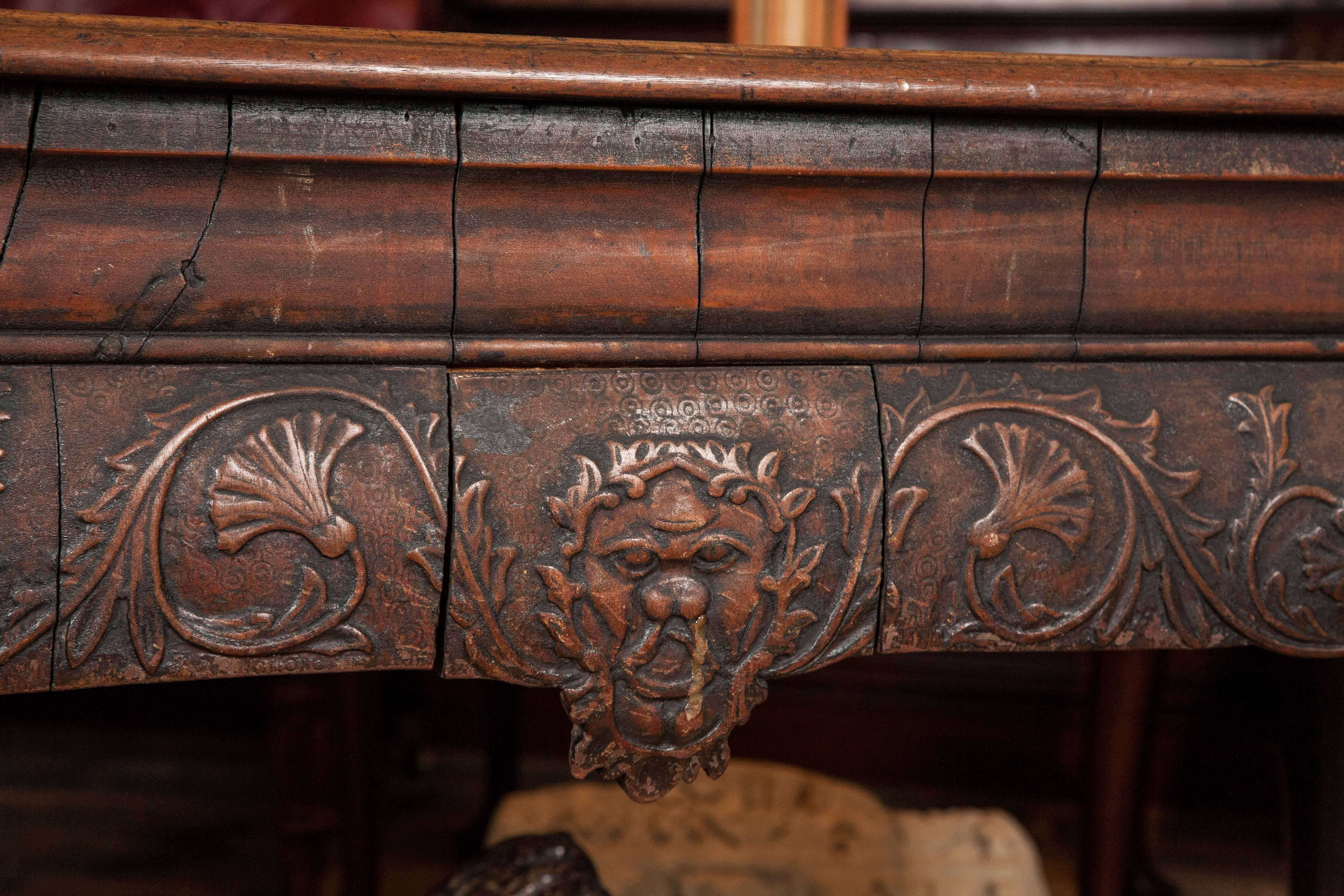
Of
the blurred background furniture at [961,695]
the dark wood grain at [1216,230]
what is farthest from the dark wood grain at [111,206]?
the blurred background furniture at [961,695]

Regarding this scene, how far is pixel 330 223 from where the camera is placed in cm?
41

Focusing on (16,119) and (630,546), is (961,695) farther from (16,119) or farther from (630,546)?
(16,119)

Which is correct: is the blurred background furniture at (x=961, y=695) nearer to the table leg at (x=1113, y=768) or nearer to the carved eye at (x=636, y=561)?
the table leg at (x=1113, y=768)

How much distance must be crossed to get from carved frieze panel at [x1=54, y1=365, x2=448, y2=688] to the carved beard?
0.07 metres

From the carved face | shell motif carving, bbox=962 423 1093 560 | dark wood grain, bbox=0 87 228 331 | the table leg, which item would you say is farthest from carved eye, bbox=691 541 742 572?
the table leg

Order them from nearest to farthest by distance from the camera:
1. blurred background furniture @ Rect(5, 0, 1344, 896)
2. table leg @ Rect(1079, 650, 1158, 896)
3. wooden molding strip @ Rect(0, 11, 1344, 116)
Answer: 1. wooden molding strip @ Rect(0, 11, 1344, 116)
2. table leg @ Rect(1079, 650, 1158, 896)
3. blurred background furniture @ Rect(5, 0, 1344, 896)

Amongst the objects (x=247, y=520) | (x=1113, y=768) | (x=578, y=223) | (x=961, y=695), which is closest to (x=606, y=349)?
(x=578, y=223)

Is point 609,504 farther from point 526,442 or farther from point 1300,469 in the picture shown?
point 1300,469

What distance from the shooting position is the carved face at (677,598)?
1.41 feet

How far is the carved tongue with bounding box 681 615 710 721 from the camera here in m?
0.44

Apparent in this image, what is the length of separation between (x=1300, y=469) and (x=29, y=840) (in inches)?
50.6

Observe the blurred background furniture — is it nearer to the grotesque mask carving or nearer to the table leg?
the table leg

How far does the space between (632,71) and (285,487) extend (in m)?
0.20

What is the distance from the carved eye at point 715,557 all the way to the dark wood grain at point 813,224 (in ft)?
0.29
